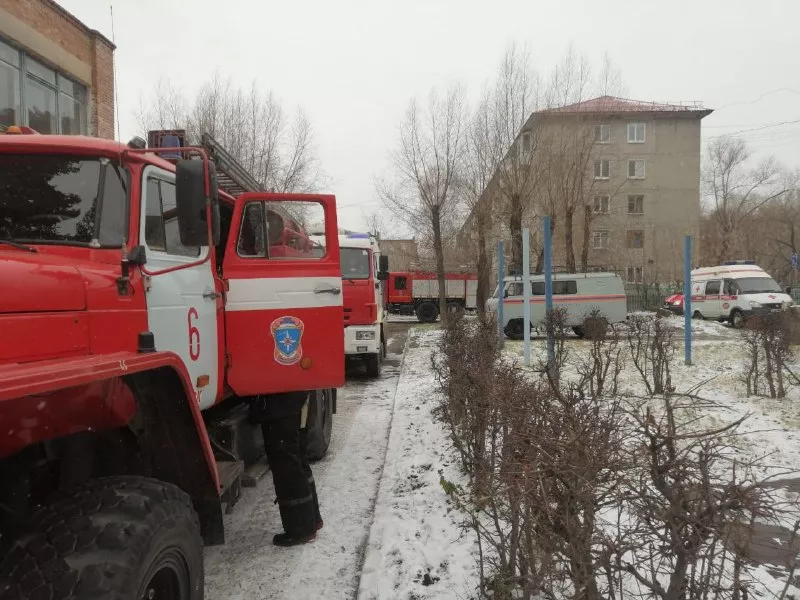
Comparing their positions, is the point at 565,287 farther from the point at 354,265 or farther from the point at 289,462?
the point at 289,462

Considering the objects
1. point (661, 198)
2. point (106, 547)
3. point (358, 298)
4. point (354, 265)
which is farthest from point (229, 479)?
point (661, 198)

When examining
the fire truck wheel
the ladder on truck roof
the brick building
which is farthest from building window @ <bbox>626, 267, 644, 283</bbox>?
the ladder on truck roof

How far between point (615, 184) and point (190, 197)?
2513cm

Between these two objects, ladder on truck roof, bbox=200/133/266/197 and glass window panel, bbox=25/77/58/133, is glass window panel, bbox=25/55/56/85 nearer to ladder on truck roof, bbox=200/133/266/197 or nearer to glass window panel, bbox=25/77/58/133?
glass window panel, bbox=25/77/58/133

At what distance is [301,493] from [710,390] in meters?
6.79

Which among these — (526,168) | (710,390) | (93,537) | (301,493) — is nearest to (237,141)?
(526,168)

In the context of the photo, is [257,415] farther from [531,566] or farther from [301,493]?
[531,566]

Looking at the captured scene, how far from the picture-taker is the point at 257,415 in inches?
154

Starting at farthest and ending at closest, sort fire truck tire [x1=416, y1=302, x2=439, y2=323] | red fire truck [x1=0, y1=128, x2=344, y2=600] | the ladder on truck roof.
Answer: fire truck tire [x1=416, y1=302, x2=439, y2=323] < the ladder on truck roof < red fire truck [x1=0, y1=128, x2=344, y2=600]

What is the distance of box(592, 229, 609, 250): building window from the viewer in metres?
28.0

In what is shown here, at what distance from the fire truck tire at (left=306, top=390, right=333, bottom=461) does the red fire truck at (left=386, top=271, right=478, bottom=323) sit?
23.6 m

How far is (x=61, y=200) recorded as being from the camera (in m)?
Answer: 2.67

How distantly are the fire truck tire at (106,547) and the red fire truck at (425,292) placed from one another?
90.3ft

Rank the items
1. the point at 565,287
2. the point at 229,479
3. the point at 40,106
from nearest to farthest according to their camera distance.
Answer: the point at 229,479 → the point at 40,106 → the point at 565,287
